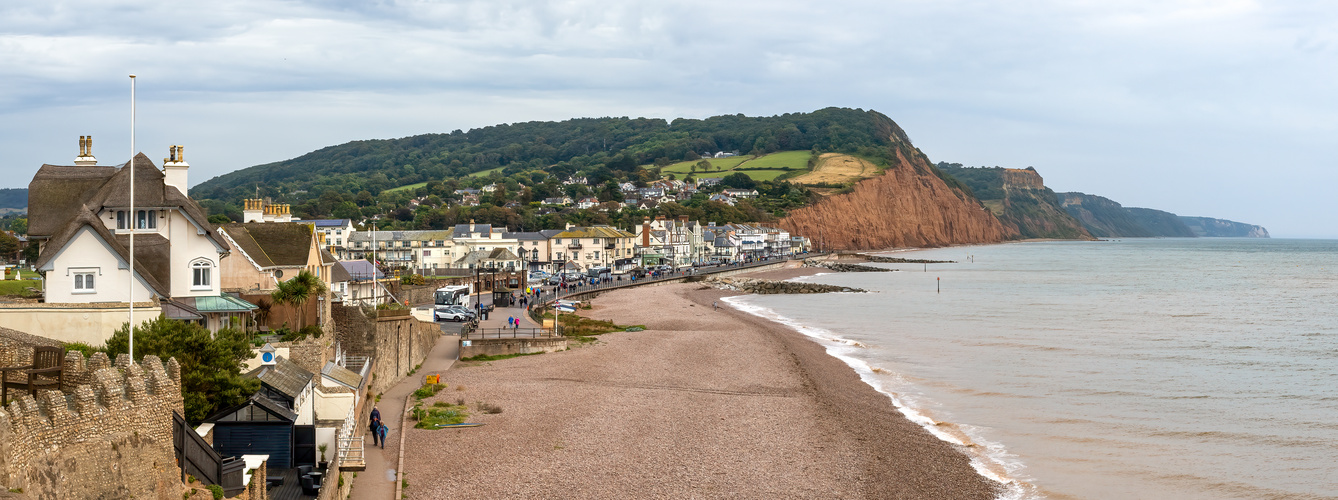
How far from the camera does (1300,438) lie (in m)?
22.4

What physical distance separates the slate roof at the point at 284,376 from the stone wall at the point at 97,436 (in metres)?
3.22

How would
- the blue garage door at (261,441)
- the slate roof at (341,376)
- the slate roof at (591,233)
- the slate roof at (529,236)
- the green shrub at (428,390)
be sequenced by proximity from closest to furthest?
the blue garage door at (261,441), the slate roof at (341,376), the green shrub at (428,390), the slate roof at (529,236), the slate roof at (591,233)

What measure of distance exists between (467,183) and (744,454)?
186 meters

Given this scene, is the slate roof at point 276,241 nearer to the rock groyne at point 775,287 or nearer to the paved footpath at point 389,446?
the paved footpath at point 389,446

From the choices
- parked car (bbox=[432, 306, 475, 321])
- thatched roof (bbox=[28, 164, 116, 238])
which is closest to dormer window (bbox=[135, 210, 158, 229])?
thatched roof (bbox=[28, 164, 116, 238])

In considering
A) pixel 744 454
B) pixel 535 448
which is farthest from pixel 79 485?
pixel 744 454

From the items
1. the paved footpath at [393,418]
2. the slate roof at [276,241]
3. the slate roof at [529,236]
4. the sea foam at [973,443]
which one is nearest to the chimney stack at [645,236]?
the slate roof at [529,236]

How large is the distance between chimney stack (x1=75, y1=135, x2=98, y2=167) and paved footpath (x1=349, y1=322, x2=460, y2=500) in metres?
8.34

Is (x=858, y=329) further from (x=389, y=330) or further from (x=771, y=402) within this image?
(x=389, y=330)

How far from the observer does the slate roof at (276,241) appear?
84.0 feet

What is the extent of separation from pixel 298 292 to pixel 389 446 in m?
5.46

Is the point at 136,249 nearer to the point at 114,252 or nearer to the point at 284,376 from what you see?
the point at 114,252

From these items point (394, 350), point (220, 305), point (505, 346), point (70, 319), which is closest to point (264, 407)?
point (70, 319)

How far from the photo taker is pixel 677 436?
2158 centimetres
